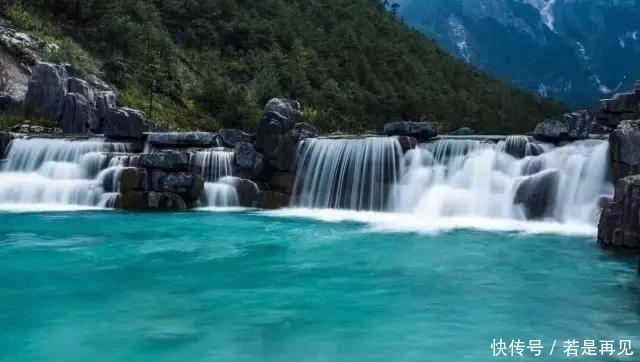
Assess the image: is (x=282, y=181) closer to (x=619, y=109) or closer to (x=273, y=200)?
(x=273, y=200)

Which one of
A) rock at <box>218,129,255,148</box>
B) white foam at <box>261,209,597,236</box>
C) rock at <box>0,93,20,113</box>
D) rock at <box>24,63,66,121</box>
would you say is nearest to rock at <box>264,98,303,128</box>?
rock at <box>218,129,255,148</box>

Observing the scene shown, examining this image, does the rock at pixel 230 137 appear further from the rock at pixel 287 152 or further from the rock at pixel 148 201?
the rock at pixel 148 201

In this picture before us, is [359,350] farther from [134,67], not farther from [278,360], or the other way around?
[134,67]

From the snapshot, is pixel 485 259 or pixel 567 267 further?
pixel 485 259

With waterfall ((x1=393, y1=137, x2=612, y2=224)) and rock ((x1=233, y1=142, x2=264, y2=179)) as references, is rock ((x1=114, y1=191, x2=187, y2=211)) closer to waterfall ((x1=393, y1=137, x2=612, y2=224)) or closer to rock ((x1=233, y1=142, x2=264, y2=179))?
rock ((x1=233, y1=142, x2=264, y2=179))

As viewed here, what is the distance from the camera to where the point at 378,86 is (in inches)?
2566

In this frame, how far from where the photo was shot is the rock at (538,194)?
64.0 ft

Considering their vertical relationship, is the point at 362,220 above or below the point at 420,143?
below

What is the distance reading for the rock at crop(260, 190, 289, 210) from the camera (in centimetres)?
2373

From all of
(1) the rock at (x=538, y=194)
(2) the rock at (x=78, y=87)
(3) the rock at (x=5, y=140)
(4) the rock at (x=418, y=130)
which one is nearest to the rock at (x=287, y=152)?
(4) the rock at (x=418, y=130)

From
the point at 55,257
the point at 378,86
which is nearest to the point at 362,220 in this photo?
the point at 55,257

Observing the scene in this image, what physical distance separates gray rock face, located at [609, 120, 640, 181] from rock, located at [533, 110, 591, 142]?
355 cm

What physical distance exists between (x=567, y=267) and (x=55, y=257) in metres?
10.9

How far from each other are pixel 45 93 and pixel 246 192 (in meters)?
12.8
